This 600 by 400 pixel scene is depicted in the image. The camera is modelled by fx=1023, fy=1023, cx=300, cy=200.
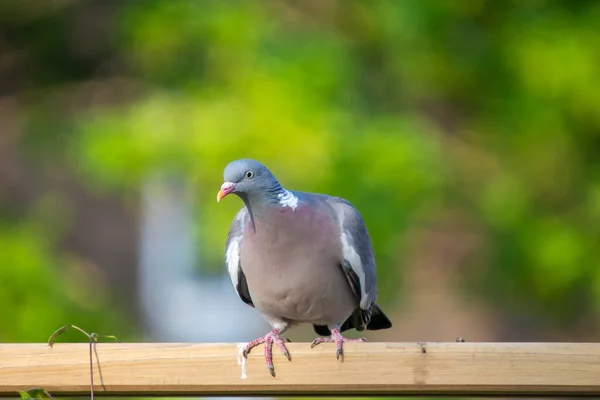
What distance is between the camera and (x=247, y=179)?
3.00 metres

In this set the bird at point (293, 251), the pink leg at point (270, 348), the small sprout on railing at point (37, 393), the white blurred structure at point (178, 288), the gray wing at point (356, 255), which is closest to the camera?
the small sprout on railing at point (37, 393)

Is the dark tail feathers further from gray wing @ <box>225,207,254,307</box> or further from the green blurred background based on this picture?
the green blurred background

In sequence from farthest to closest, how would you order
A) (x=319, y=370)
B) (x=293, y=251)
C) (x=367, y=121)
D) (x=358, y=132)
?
(x=367, y=121) → (x=358, y=132) → (x=293, y=251) → (x=319, y=370)

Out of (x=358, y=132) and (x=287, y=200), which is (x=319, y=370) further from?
(x=358, y=132)

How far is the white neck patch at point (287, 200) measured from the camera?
310 centimetres

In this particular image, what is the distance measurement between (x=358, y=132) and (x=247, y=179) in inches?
82.2

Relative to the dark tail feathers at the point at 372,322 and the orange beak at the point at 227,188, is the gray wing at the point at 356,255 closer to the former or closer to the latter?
→ the dark tail feathers at the point at 372,322

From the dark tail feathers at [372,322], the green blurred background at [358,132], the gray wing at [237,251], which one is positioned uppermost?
the green blurred background at [358,132]

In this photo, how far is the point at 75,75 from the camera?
21.0 feet

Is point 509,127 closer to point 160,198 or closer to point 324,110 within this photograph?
point 324,110

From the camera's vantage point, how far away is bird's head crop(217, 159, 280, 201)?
2980 mm

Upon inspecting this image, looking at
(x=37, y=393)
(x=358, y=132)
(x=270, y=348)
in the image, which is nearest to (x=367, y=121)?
(x=358, y=132)

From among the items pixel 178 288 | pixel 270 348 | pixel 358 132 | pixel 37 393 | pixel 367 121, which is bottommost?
pixel 37 393

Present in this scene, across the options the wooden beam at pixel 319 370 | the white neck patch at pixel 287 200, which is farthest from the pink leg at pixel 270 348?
the white neck patch at pixel 287 200
